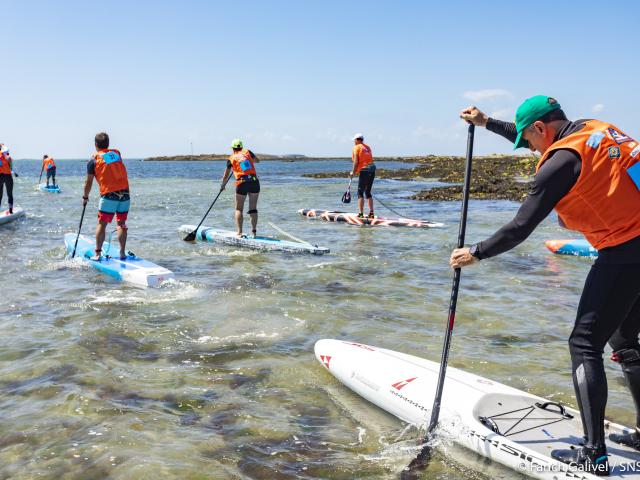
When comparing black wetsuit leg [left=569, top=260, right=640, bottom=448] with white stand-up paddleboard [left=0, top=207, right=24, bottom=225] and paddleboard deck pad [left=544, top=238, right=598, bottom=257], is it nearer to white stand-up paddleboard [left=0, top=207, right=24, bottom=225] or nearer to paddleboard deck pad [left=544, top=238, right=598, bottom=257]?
paddleboard deck pad [left=544, top=238, right=598, bottom=257]

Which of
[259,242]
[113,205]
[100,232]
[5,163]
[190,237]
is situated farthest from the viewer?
[5,163]

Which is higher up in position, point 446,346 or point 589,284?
point 589,284

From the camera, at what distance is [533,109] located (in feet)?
10.8

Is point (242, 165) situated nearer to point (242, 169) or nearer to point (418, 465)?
point (242, 169)

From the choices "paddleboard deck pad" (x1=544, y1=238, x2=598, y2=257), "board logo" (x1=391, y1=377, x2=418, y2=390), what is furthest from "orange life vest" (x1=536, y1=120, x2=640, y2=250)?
"paddleboard deck pad" (x1=544, y1=238, x2=598, y2=257)

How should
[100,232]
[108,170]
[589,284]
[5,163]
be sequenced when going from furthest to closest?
[5,163] → [100,232] → [108,170] → [589,284]

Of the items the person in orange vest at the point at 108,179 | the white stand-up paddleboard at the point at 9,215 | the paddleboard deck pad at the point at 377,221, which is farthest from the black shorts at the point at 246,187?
the white stand-up paddleboard at the point at 9,215

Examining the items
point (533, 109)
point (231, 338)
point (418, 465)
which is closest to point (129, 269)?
point (231, 338)

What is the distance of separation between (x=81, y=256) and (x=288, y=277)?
14.1ft

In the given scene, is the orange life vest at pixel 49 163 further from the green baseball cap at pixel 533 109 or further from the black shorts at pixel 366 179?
the green baseball cap at pixel 533 109

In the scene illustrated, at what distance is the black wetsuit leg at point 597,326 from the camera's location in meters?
3.19

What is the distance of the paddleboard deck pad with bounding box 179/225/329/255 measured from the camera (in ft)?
39.3

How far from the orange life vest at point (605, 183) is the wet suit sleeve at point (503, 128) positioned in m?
0.82

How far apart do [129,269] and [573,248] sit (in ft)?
30.2
